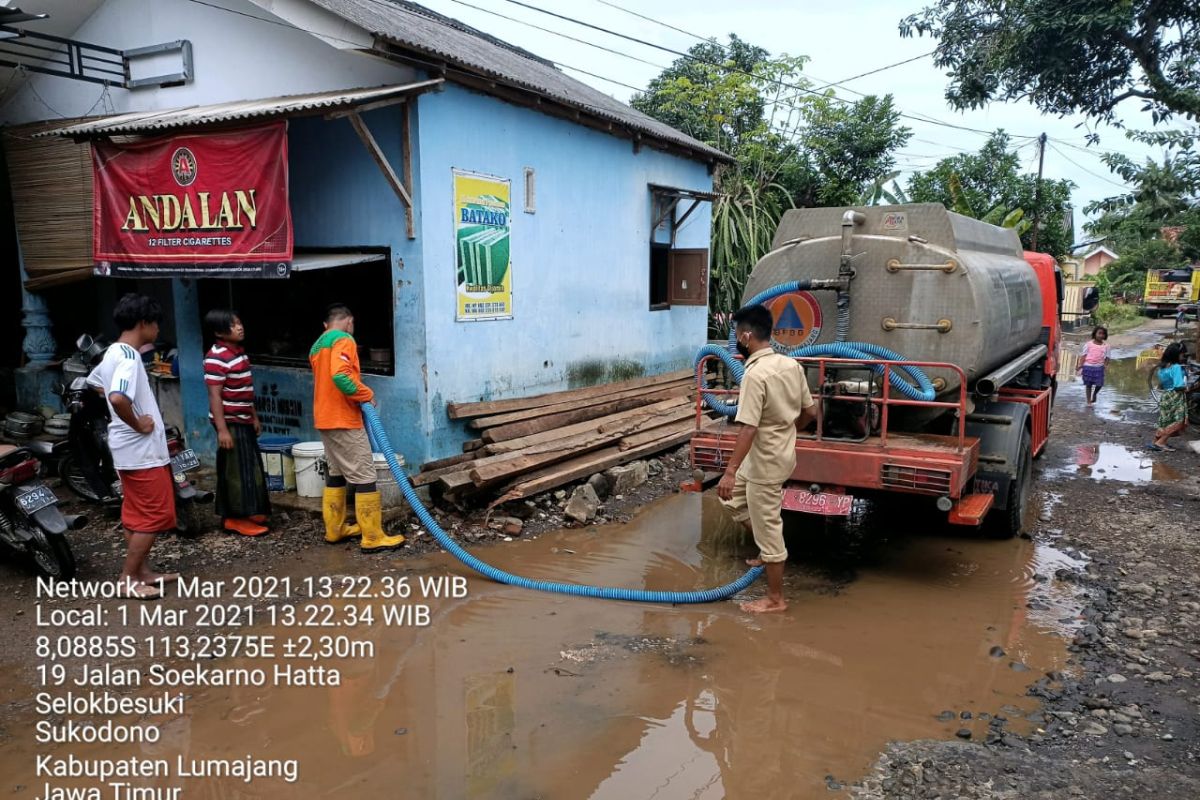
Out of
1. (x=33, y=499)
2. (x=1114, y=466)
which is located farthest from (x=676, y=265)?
(x=33, y=499)

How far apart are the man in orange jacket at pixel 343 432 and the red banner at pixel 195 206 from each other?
3.08ft

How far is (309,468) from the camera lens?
690 cm

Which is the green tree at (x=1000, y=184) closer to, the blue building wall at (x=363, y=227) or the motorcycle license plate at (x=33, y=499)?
the blue building wall at (x=363, y=227)

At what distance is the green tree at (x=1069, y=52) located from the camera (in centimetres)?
1253

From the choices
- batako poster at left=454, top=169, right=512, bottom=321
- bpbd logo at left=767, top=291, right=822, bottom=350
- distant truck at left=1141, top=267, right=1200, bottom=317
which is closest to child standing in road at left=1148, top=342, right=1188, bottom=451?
bpbd logo at left=767, top=291, right=822, bottom=350

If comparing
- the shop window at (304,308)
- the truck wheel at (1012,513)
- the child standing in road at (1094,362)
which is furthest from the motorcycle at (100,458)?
the child standing in road at (1094,362)

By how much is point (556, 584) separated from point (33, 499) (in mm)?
3453

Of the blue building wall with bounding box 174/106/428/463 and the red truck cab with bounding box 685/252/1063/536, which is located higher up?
the blue building wall with bounding box 174/106/428/463

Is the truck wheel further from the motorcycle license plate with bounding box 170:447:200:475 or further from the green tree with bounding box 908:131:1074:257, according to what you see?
the green tree with bounding box 908:131:1074:257

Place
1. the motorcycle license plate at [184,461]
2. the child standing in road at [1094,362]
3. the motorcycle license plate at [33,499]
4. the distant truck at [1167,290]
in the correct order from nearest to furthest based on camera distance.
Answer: the motorcycle license plate at [33,499]
the motorcycle license plate at [184,461]
the child standing in road at [1094,362]
the distant truck at [1167,290]

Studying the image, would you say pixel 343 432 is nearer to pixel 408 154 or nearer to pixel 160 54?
pixel 408 154

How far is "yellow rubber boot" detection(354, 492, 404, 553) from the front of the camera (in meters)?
6.02

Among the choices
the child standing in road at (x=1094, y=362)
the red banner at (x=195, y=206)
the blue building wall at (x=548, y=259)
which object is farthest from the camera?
the child standing in road at (x=1094, y=362)

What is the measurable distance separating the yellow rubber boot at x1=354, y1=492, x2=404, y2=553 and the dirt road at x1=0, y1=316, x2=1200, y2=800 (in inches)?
8.7
